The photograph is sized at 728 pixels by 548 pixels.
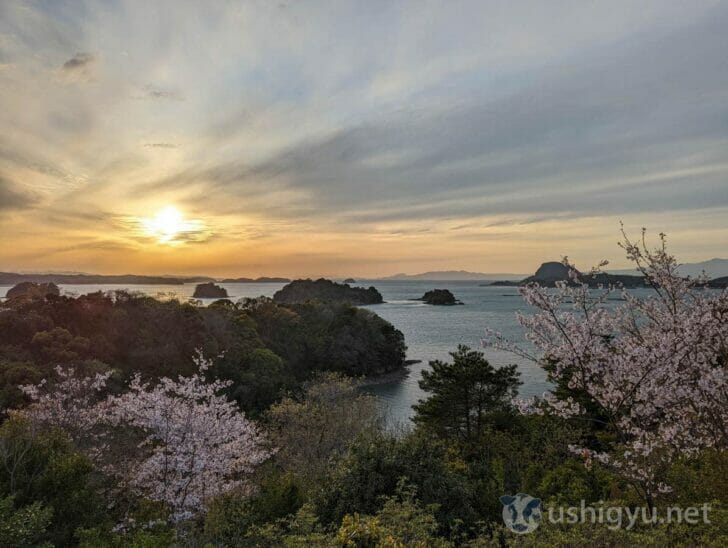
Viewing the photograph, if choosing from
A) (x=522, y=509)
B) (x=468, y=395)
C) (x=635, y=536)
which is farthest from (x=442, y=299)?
(x=522, y=509)

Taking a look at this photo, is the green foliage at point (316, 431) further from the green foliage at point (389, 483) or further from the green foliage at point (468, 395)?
the green foliage at point (389, 483)

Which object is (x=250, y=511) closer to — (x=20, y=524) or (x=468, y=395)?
(x=20, y=524)

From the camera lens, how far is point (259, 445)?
24.7m

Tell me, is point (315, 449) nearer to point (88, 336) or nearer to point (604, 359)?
point (604, 359)

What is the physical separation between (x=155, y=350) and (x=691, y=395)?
4031 cm

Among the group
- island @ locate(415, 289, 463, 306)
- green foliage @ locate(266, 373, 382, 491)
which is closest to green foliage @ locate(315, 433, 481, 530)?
green foliage @ locate(266, 373, 382, 491)

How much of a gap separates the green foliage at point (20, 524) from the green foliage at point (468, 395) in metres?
16.7

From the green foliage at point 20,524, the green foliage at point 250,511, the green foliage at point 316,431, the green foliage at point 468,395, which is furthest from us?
the green foliage at point 468,395

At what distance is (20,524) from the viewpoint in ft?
23.6

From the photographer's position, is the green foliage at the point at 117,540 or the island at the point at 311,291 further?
the island at the point at 311,291

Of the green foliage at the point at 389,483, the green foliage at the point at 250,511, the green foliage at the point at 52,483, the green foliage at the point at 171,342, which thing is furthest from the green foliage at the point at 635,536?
the green foliage at the point at 171,342

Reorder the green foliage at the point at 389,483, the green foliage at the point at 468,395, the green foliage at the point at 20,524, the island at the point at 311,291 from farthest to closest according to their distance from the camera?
the island at the point at 311,291 < the green foliage at the point at 468,395 < the green foliage at the point at 389,483 < the green foliage at the point at 20,524

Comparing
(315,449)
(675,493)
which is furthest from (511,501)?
(315,449)

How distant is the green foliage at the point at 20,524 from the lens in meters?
7.04
